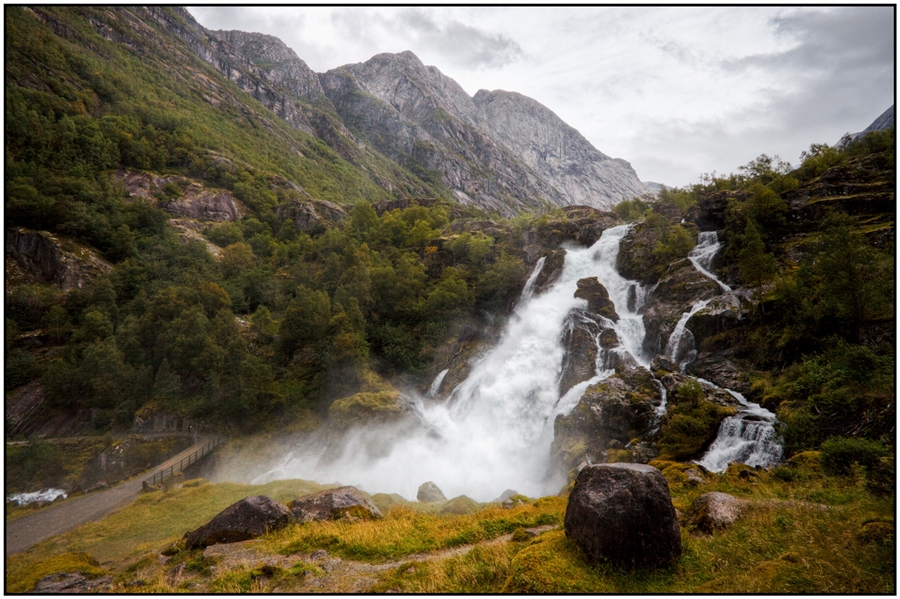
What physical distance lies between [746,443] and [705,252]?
2793cm

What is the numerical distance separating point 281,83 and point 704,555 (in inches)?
9462

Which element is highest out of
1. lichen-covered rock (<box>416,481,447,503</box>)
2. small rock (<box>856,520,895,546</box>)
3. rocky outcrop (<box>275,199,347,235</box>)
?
rocky outcrop (<box>275,199,347,235</box>)

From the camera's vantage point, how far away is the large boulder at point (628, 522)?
25.0ft

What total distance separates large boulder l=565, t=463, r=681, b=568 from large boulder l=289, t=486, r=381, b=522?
9.80m

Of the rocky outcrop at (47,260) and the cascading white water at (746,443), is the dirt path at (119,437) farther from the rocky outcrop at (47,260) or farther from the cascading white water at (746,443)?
the cascading white water at (746,443)

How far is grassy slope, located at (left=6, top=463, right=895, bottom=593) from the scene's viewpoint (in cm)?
669

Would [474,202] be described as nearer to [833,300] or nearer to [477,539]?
[833,300]

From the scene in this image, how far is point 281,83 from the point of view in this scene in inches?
7589

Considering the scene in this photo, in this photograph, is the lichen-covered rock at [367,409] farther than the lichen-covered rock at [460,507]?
Yes

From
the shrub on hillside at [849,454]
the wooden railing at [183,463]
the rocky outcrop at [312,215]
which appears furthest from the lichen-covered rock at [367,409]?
the rocky outcrop at [312,215]

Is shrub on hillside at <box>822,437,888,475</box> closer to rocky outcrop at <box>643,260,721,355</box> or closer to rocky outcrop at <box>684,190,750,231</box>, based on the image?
rocky outcrop at <box>643,260,721,355</box>

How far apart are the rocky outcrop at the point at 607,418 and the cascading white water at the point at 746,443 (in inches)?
142

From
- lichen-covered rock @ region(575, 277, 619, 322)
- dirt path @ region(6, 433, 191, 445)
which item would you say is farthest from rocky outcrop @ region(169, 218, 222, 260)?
lichen-covered rock @ region(575, 277, 619, 322)

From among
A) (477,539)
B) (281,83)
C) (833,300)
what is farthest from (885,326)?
(281,83)
